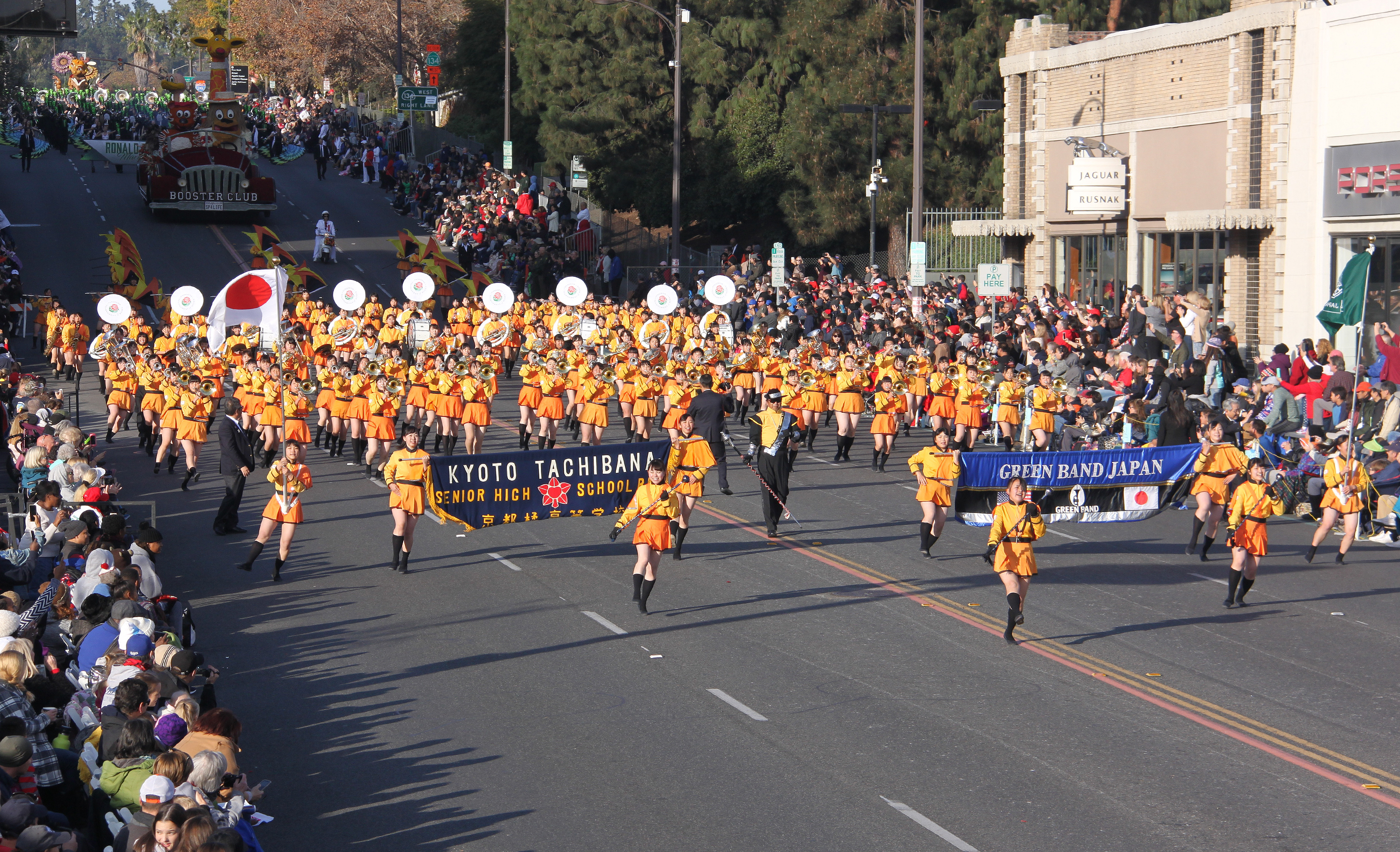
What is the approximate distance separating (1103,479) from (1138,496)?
447 mm

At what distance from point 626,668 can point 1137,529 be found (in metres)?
8.99

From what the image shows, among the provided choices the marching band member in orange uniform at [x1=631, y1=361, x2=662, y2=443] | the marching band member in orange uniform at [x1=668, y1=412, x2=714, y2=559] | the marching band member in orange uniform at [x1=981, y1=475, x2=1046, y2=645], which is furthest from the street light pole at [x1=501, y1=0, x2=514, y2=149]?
the marching band member in orange uniform at [x1=981, y1=475, x2=1046, y2=645]

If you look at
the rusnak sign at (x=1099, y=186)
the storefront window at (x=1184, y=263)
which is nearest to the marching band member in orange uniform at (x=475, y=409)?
the storefront window at (x=1184, y=263)

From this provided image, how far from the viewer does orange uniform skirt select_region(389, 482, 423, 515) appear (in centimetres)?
1627

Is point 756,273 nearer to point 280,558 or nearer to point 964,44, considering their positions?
point 964,44

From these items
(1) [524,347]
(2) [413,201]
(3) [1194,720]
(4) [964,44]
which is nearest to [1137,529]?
(3) [1194,720]

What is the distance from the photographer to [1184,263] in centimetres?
3048

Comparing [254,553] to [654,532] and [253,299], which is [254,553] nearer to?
[253,299]

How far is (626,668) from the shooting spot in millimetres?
12586

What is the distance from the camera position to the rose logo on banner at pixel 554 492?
1738 cm

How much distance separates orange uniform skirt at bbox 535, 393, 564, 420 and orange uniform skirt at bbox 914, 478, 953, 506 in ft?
26.3

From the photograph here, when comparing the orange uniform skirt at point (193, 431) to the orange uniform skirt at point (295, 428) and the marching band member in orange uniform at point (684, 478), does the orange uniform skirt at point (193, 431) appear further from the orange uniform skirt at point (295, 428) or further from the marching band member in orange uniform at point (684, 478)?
the marching band member in orange uniform at point (684, 478)

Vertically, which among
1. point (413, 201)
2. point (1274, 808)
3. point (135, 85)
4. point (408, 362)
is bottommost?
point (1274, 808)

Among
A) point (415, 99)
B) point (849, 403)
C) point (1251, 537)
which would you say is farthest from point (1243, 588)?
point (415, 99)
